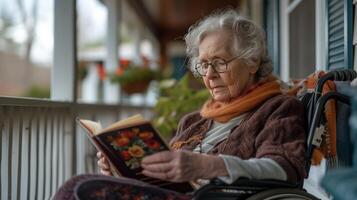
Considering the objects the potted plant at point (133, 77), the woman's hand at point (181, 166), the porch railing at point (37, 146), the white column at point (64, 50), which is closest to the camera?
the woman's hand at point (181, 166)

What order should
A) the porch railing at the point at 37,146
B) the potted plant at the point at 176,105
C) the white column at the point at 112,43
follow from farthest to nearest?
the white column at the point at 112,43 < the potted plant at the point at 176,105 < the porch railing at the point at 37,146

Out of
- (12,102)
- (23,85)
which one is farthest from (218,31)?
(23,85)

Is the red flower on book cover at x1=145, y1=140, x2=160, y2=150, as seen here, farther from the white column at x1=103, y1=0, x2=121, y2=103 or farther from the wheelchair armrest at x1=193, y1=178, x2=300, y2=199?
the white column at x1=103, y1=0, x2=121, y2=103

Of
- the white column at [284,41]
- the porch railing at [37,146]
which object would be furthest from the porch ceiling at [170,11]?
the porch railing at [37,146]

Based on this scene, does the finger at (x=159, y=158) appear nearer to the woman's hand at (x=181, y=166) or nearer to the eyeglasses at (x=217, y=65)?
the woman's hand at (x=181, y=166)

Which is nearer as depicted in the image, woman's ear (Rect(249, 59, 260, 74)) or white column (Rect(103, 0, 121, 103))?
woman's ear (Rect(249, 59, 260, 74))

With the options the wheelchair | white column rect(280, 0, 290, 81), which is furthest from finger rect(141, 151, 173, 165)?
white column rect(280, 0, 290, 81)

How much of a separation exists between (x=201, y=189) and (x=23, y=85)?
8.94m

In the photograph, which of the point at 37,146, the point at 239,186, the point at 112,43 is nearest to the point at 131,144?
the point at 239,186

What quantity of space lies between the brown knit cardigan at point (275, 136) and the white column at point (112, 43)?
15.9 feet

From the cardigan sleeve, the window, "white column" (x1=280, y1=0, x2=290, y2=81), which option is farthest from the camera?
the window

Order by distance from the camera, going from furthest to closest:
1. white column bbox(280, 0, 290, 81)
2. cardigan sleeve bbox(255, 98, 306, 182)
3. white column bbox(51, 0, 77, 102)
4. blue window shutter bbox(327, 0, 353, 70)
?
white column bbox(280, 0, 290, 81)
white column bbox(51, 0, 77, 102)
blue window shutter bbox(327, 0, 353, 70)
cardigan sleeve bbox(255, 98, 306, 182)

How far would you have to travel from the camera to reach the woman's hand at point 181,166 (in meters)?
1.40

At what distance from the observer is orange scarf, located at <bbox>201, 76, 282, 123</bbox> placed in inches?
70.6
